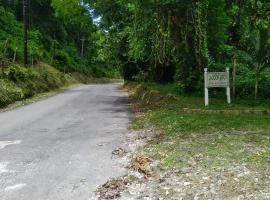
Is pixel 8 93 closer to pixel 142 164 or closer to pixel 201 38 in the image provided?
pixel 201 38

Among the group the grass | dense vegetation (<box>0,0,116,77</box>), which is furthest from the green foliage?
the grass

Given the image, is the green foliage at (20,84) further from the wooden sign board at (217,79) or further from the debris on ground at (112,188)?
the debris on ground at (112,188)

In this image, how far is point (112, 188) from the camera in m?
6.52

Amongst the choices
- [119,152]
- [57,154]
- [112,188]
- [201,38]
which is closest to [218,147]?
[119,152]

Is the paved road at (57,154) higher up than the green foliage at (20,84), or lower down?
lower down

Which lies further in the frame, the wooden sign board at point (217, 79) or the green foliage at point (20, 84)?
the green foliage at point (20, 84)

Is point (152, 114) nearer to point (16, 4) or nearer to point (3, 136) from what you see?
point (3, 136)

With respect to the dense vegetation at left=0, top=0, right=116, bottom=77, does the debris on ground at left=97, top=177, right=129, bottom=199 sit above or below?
below

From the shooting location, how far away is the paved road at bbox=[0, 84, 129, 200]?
21.5 ft

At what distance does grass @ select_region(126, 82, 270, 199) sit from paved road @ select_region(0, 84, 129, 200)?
1054 millimetres

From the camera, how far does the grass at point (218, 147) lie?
21.3ft

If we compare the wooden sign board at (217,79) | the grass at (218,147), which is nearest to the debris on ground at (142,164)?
the grass at (218,147)

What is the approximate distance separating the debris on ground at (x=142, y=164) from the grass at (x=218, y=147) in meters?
0.28

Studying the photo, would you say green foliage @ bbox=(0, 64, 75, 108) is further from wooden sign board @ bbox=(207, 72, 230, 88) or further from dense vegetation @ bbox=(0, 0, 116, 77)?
wooden sign board @ bbox=(207, 72, 230, 88)
